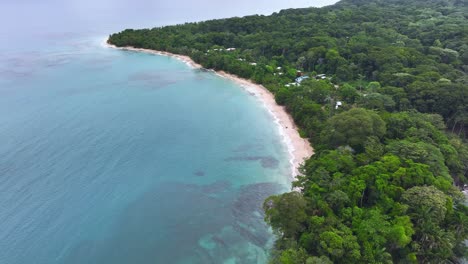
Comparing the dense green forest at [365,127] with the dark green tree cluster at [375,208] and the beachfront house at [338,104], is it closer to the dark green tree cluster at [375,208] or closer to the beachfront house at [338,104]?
the dark green tree cluster at [375,208]

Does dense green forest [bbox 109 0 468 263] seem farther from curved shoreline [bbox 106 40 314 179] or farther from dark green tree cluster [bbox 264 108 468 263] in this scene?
curved shoreline [bbox 106 40 314 179]

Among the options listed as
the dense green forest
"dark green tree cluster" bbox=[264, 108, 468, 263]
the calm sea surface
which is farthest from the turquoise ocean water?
the dense green forest

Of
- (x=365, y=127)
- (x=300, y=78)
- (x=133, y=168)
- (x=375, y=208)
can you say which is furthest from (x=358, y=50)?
(x=133, y=168)

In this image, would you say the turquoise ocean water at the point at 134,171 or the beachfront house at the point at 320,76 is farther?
the beachfront house at the point at 320,76

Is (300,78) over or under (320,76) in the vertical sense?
over

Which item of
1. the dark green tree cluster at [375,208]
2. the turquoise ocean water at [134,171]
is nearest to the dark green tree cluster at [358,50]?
the dark green tree cluster at [375,208]

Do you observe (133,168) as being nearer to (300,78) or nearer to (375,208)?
(375,208)
